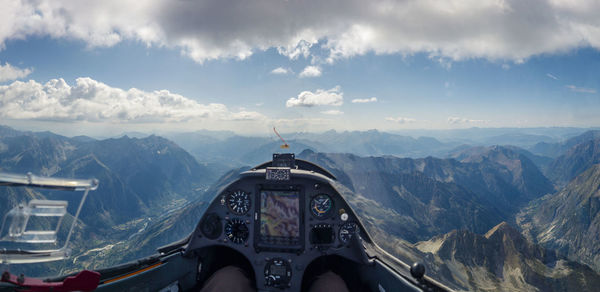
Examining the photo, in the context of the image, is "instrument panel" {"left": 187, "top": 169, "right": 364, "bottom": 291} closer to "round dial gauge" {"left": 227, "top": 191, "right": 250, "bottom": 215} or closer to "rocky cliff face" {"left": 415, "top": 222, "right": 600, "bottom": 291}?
"round dial gauge" {"left": 227, "top": 191, "right": 250, "bottom": 215}

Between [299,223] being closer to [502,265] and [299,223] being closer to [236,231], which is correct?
[236,231]

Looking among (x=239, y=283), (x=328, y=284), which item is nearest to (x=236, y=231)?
(x=239, y=283)

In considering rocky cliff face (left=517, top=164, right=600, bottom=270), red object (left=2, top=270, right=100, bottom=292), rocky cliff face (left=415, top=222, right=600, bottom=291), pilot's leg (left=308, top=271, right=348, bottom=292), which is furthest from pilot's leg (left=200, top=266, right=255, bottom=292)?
rocky cliff face (left=517, top=164, right=600, bottom=270)

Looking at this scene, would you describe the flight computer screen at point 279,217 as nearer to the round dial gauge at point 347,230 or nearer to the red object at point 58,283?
the round dial gauge at point 347,230

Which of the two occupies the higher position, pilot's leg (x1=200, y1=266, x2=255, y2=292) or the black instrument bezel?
the black instrument bezel

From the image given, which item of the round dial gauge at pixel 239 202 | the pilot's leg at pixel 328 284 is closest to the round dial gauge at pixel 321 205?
the pilot's leg at pixel 328 284
